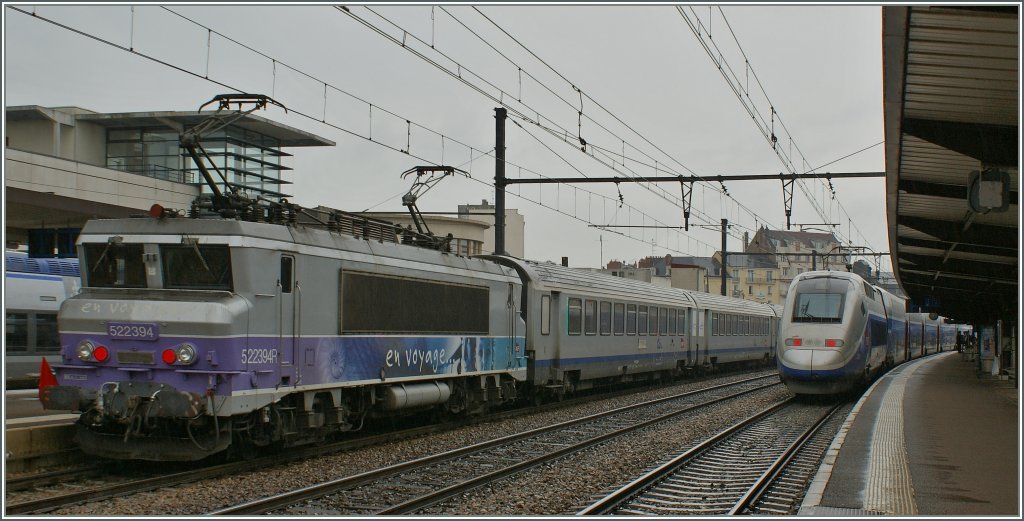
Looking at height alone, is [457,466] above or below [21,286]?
below

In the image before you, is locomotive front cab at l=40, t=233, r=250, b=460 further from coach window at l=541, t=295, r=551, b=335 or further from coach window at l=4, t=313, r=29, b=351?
coach window at l=4, t=313, r=29, b=351

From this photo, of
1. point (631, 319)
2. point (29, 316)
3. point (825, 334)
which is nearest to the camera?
point (29, 316)

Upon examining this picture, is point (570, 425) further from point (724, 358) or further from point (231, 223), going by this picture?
point (724, 358)

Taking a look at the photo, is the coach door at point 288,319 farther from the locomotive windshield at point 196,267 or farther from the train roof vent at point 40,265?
the train roof vent at point 40,265

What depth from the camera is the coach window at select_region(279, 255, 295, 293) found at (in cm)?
1205

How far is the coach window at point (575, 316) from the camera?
22422 millimetres

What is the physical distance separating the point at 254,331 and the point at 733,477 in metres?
6.43

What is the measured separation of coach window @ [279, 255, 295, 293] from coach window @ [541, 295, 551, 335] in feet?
31.0

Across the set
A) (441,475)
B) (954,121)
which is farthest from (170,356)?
(954,121)

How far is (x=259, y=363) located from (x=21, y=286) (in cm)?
1412

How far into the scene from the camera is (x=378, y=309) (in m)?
14.2

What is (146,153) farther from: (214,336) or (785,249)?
(785,249)

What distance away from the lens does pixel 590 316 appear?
23.6 metres

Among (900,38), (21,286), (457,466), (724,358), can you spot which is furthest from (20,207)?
(724,358)
